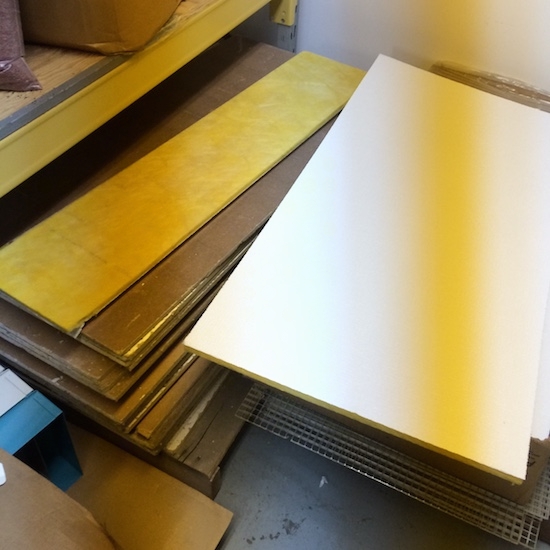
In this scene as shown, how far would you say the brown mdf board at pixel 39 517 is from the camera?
77 cm

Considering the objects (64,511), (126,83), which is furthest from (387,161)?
(64,511)

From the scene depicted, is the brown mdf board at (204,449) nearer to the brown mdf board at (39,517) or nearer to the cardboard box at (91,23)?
the brown mdf board at (39,517)

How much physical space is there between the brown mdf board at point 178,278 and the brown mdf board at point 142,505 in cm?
35

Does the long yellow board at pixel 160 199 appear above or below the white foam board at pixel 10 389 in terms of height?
above

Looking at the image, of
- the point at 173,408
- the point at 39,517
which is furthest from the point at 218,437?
the point at 39,517

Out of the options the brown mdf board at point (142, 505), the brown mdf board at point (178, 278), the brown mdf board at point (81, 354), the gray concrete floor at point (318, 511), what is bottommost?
the gray concrete floor at point (318, 511)

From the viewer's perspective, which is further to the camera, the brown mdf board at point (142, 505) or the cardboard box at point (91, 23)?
the brown mdf board at point (142, 505)

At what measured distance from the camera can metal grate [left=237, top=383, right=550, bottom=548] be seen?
1004 millimetres

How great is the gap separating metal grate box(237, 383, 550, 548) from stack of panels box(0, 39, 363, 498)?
0.26 ft

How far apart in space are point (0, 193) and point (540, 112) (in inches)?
41.7

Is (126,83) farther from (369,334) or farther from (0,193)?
(369,334)

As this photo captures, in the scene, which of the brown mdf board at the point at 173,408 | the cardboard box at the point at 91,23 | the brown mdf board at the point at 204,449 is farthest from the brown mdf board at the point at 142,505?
the cardboard box at the point at 91,23

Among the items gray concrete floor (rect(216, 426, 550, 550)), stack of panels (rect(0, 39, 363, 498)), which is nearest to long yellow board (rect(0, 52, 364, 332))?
stack of panels (rect(0, 39, 363, 498))

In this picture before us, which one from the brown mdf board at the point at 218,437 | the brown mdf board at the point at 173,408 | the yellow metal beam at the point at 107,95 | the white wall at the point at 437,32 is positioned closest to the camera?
the yellow metal beam at the point at 107,95
